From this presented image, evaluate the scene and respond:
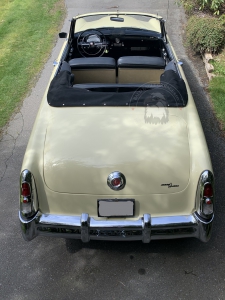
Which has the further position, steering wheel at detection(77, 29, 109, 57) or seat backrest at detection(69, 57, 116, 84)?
steering wheel at detection(77, 29, 109, 57)

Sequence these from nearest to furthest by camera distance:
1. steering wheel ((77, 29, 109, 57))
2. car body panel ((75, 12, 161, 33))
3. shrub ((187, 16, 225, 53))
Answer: steering wheel ((77, 29, 109, 57)), car body panel ((75, 12, 161, 33)), shrub ((187, 16, 225, 53))

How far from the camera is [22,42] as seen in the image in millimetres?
9156

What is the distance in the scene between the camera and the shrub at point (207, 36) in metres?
7.68

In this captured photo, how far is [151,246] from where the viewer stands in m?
3.57

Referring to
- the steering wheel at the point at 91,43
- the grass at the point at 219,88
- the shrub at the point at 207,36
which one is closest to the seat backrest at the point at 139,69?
the steering wheel at the point at 91,43

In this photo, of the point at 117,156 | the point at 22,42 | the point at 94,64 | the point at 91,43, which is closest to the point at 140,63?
the point at 94,64

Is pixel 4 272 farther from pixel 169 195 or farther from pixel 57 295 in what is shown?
pixel 169 195

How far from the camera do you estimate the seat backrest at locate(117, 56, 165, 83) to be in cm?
445

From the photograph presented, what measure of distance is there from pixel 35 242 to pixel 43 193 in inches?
36.1

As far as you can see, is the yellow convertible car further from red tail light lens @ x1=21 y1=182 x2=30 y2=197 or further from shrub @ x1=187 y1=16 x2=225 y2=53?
shrub @ x1=187 y1=16 x2=225 y2=53

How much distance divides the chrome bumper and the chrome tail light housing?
7 cm

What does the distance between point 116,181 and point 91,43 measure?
3.03m

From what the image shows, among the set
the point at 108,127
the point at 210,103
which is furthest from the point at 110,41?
the point at 108,127

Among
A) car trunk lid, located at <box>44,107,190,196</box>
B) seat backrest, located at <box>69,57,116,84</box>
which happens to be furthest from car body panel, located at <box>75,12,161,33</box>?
car trunk lid, located at <box>44,107,190,196</box>
